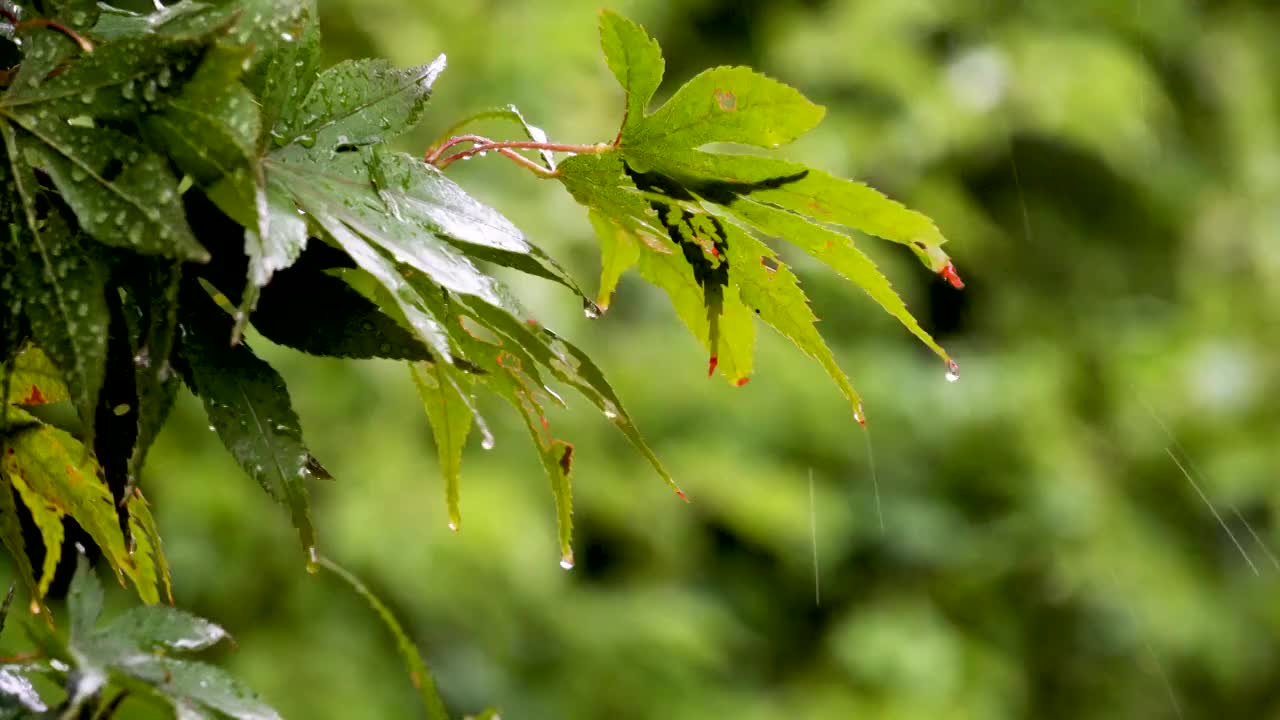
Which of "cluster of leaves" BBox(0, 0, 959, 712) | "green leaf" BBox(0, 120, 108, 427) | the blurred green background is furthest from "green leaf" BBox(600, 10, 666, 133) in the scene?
the blurred green background

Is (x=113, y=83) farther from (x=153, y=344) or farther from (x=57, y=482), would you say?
(x=57, y=482)

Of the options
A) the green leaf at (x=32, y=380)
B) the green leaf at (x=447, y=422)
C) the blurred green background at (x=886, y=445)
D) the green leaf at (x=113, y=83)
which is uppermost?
the green leaf at (x=113, y=83)

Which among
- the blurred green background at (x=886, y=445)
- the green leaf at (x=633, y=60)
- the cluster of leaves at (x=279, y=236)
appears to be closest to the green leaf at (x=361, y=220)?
the cluster of leaves at (x=279, y=236)

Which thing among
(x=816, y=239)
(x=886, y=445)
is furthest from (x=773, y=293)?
(x=886, y=445)

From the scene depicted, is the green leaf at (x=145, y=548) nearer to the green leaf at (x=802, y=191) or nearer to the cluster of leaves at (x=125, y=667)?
the cluster of leaves at (x=125, y=667)

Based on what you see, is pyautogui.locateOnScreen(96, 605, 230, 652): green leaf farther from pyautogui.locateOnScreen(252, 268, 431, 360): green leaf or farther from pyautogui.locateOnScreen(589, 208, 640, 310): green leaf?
pyautogui.locateOnScreen(589, 208, 640, 310): green leaf

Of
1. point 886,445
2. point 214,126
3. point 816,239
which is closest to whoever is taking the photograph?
point 214,126
